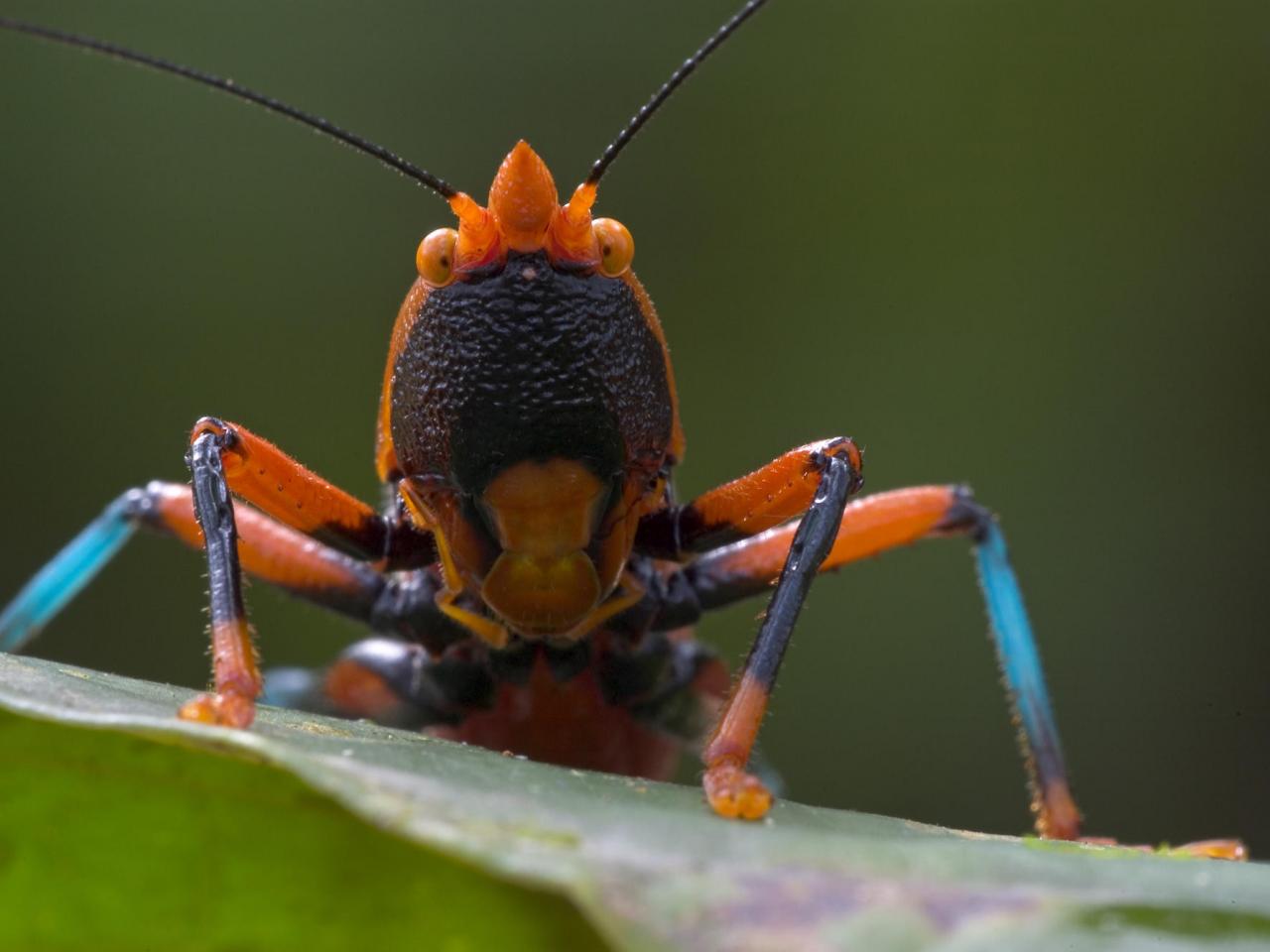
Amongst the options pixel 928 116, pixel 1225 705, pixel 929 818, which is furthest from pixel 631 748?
pixel 928 116

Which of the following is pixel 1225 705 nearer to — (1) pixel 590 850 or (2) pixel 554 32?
(2) pixel 554 32

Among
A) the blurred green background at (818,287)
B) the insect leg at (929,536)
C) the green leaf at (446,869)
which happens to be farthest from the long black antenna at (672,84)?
the blurred green background at (818,287)

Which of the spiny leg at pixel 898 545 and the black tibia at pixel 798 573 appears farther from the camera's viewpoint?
the spiny leg at pixel 898 545

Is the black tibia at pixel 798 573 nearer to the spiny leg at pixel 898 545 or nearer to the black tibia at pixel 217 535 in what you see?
the spiny leg at pixel 898 545

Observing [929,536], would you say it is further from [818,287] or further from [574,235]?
[818,287]

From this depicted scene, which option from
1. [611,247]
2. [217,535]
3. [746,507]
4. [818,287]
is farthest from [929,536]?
[818,287]

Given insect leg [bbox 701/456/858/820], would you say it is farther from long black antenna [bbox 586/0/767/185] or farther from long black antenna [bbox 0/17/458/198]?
long black antenna [bbox 0/17/458/198]
